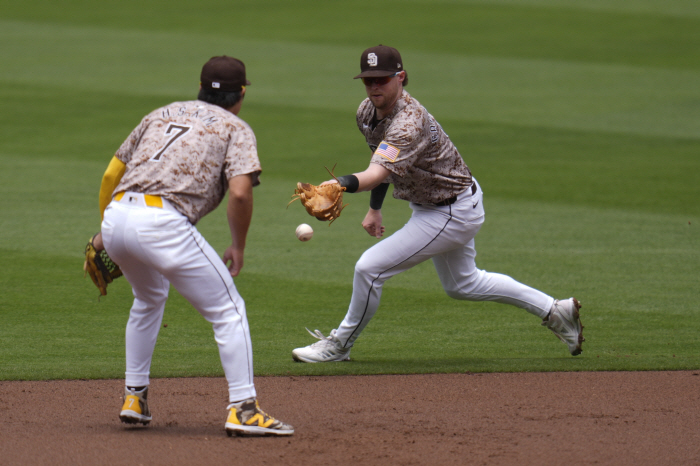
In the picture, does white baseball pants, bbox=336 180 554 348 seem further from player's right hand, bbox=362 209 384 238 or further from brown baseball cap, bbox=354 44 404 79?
brown baseball cap, bbox=354 44 404 79

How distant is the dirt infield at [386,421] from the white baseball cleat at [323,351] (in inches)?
14.8

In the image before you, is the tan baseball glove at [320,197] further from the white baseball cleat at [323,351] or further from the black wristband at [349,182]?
the white baseball cleat at [323,351]

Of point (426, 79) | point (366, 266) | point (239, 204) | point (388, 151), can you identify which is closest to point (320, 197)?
point (388, 151)

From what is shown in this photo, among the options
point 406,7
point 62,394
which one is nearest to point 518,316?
point 62,394

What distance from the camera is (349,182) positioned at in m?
4.75

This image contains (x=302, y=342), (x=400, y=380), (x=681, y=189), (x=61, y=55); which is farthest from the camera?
(x=61, y=55)

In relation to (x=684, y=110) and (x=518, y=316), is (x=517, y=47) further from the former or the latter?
(x=518, y=316)

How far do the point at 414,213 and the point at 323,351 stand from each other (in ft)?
3.41

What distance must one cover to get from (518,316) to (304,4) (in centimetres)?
2103

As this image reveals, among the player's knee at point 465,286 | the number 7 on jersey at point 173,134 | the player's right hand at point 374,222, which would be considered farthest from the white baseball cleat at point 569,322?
the number 7 on jersey at point 173,134

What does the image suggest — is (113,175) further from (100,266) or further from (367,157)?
(367,157)

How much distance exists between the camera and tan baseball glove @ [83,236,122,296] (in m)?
4.41

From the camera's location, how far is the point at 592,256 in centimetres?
870

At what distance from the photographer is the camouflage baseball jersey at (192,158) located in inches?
158
